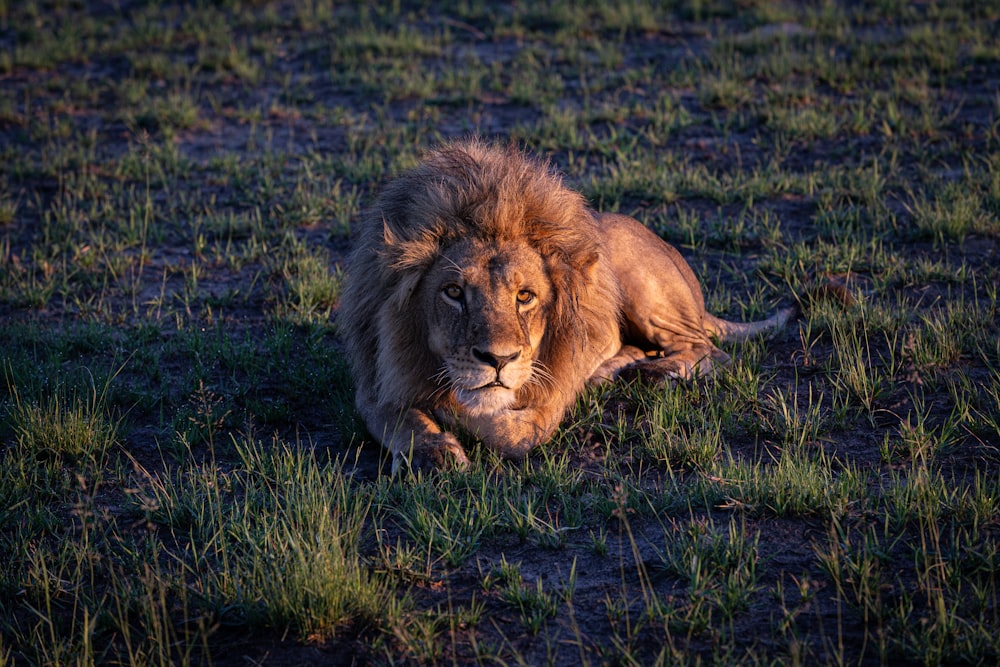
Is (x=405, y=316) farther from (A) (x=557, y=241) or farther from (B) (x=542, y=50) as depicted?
(B) (x=542, y=50)

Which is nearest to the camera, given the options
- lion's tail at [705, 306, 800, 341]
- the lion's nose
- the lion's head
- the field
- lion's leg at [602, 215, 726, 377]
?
the field

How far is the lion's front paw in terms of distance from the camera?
14.7ft

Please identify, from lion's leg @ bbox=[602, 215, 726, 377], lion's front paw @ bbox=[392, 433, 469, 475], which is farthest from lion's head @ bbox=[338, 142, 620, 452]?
lion's leg @ bbox=[602, 215, 726, 377]

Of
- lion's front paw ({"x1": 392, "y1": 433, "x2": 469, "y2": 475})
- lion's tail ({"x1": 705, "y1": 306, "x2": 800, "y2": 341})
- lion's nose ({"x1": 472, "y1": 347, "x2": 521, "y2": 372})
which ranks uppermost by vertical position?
lion's nose ({"x1": 472, "y1": 347, "x2": 521, "y2": 372})

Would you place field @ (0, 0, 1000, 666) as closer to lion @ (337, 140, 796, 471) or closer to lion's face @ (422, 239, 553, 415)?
lion @ (337, 140, 796, 471)

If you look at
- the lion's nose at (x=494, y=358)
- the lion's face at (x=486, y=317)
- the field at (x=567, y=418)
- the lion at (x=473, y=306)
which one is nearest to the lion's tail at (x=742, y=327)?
the field at (x=567, y=418)

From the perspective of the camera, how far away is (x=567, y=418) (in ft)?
→ 16.9

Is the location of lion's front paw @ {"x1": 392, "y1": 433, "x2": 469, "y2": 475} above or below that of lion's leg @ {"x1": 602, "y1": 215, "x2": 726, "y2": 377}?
below

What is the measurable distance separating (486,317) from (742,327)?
2.21 meters

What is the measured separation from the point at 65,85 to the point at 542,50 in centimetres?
559

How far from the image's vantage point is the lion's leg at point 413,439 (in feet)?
14.8

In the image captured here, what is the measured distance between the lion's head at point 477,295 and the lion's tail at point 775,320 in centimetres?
106

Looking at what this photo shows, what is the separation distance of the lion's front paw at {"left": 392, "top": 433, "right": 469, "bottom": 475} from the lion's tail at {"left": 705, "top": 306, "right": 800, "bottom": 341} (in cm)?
196

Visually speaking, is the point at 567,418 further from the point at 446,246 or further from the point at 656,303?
the point at 446,246
